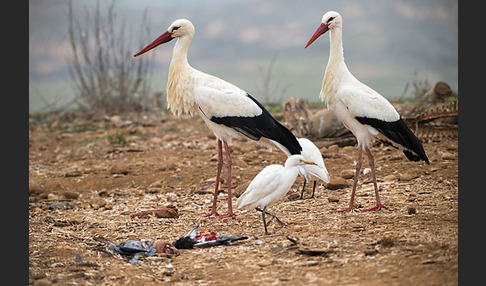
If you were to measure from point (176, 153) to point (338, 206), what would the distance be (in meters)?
4.42

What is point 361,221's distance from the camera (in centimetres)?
521

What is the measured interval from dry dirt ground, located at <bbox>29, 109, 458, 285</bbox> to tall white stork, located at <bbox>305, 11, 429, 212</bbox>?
670 mm

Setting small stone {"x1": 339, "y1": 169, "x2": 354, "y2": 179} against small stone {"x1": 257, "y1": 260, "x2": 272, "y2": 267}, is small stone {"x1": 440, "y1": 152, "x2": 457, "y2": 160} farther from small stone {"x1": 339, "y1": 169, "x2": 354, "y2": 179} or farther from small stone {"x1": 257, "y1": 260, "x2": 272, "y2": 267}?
small stone {"x1": 257, "y1": 260, "x2": 272, "y2": 267}

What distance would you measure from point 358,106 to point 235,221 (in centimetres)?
174

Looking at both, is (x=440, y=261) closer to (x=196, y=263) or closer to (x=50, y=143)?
(x=196, y=263)

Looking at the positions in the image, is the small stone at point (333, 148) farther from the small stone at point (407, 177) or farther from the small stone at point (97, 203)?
the small stone at point (97, 203)

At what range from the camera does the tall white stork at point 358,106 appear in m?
5.78

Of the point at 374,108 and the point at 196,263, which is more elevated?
the point at 374,108

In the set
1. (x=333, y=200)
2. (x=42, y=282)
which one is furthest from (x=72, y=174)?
(x=42, y=282)

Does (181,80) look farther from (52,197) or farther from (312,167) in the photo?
(52,197)

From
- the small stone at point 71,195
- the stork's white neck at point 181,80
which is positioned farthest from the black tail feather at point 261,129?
the small stone at point 71,195

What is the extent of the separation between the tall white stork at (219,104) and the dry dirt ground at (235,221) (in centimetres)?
81

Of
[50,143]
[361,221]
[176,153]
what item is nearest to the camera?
[361,221]

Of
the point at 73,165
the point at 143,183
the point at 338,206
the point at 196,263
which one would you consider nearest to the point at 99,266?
the point at 196,263
